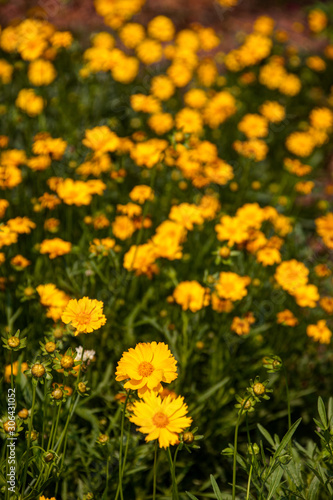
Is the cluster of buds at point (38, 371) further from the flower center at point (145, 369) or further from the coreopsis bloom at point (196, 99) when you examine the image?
the coreopsis bloom at point (196, 99)

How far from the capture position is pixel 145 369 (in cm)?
120

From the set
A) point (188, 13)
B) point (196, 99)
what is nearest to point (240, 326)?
point (196, 99)

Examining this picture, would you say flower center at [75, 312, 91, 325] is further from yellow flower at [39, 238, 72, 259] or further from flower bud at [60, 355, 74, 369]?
yellow flower at [39, 238, 72, 259]

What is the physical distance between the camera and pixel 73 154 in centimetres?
258

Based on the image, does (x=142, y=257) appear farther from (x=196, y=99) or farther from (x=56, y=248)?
(x=196, y=99)

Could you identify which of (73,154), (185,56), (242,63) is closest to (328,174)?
(242,63)

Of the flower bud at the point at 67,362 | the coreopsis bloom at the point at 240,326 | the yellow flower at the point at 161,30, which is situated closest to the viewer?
the flower bud at the point at 67,362

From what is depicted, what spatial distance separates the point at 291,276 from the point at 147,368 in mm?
1097

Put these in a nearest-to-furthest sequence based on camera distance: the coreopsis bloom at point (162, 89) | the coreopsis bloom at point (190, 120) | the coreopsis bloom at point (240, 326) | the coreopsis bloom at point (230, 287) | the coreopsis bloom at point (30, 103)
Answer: the coreopsis bloom at point (230, 287) < the coreopsis bloom at point (240, 326) < the coreopsis bloom at point (30, 103) < the coreopsis bloom at point (190, 120) < the coreopsis bloom at point (162, 89)

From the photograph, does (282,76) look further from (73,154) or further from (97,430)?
(97,430)

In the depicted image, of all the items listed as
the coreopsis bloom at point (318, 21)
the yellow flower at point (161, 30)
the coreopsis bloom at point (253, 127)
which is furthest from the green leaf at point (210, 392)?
the coreopsis bloom at point (318, 21)

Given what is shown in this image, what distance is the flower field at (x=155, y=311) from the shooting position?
1.30 meters

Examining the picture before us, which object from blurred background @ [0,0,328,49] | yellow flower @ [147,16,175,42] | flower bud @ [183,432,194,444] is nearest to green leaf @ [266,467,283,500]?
flower bud @ [183,432,194,444]

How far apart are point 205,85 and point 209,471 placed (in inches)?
123
